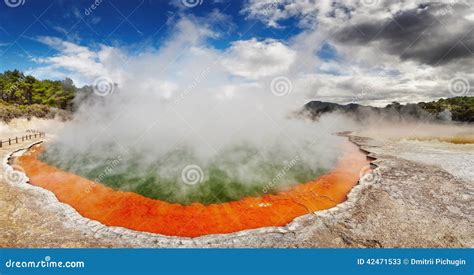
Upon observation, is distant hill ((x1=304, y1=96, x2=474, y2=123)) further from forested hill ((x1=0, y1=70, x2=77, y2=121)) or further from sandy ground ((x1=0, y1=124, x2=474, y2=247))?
sandy ground ((x1=0, y1=124, x2=474, y2=247))

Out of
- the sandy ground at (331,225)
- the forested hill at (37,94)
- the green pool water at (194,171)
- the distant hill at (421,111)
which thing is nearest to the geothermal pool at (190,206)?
the green pool water at (194,171)

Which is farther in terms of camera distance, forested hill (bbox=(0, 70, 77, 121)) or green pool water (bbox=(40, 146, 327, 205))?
forested hill (bbox=(0, 70, 77, 121))

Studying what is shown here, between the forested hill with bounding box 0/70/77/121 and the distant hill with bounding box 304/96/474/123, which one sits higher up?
the forested hill with bounding box 0/70/77/121

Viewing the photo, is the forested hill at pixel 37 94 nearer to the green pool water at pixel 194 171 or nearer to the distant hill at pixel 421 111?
the green pool water at pixel 194 171

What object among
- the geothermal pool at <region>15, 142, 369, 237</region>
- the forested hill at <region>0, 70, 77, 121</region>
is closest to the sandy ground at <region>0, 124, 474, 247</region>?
the geothermal pool at <region>15, 142, 369, 237</region>

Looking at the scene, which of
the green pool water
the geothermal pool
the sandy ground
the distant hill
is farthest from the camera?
the distant hill

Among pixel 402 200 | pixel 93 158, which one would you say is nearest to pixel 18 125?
pixel 93 158

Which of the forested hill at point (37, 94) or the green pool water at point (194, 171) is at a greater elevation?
the forested hill at point (37, 94)
